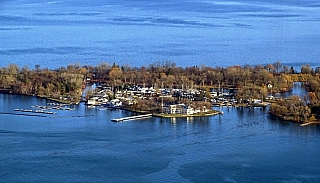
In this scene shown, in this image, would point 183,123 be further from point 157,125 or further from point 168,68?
point 168,68

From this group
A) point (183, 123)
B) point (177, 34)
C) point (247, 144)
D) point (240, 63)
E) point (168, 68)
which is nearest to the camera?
point (247, 144)

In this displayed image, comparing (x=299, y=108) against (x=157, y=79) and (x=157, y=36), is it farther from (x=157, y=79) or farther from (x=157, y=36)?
(x=157, y=36)

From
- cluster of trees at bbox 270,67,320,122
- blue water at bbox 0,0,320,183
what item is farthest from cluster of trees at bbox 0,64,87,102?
cluster of trees at bbox 270,67,320,122

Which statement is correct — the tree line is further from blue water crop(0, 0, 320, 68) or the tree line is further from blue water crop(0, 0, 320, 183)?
blue water crop(0, 0, 320, 68)

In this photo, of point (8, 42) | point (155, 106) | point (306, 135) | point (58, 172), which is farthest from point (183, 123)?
point (8, 42)

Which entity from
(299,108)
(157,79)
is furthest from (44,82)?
(299,108)

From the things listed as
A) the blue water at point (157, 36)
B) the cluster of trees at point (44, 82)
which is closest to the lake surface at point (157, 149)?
the cluster of trees at point (44, 82)
